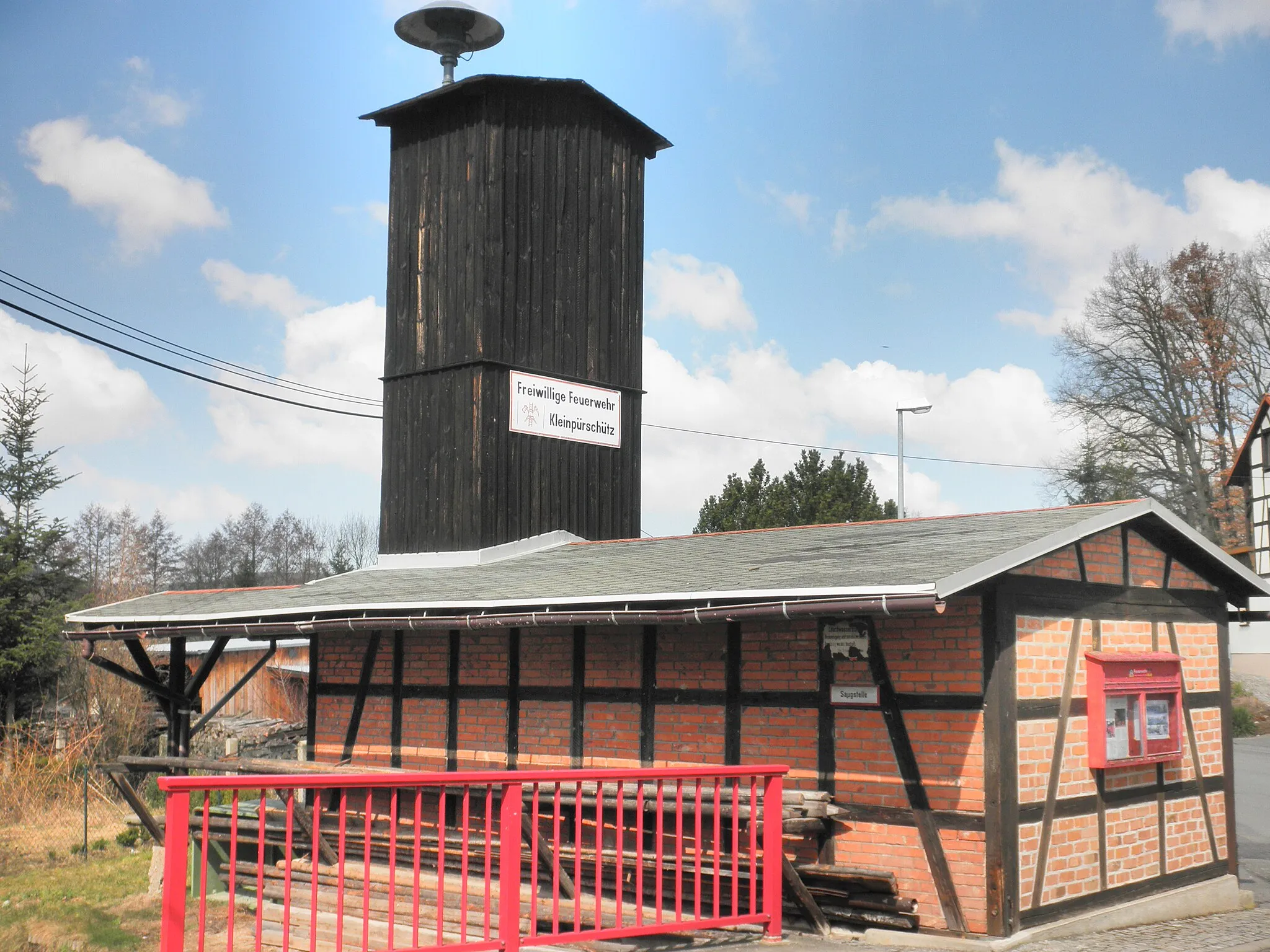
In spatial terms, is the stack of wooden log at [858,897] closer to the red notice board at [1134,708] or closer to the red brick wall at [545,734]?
the red notice board at [1134,708]

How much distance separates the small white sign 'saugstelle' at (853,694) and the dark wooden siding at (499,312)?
6.88 m

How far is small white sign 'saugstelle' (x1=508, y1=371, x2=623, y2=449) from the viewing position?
15672 millimetres

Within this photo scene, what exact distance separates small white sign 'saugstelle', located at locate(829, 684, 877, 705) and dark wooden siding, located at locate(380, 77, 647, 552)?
688 centimetres

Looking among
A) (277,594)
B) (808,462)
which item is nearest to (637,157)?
(277,594)

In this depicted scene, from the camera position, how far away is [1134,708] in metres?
9.60

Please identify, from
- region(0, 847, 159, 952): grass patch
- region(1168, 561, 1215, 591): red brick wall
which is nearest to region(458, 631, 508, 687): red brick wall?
region(0, 847, 159, 952): grass patch

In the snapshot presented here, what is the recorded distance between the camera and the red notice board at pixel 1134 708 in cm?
920

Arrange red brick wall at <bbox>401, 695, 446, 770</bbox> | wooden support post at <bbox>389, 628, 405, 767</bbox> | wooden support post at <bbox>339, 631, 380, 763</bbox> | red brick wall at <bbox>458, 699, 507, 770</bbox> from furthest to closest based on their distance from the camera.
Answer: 1. wooden support post at <bbox>339, 631, 380, 763</bbox>
2. wooden support post at <bbox>389, 628, 405, 767</bbox>
3. red brick wall at <bbox>401, 695, 446, 770</bbox>
4. red brick wall at <bbox>458, 699, 507, 770</bbox>

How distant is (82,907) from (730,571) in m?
6.97

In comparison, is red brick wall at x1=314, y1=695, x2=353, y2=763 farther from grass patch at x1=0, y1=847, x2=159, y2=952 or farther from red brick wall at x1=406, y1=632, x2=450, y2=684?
grass patch at x1=0, y1=847, x2=159, y2=952

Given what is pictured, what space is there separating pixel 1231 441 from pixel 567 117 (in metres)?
23.3

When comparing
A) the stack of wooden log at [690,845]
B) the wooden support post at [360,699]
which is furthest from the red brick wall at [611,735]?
the wooden support post at [360,699]

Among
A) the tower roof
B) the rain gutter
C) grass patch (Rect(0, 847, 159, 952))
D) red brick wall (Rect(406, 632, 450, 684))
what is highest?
the tower roof

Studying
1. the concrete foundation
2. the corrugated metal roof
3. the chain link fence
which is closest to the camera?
the concrete foundation
